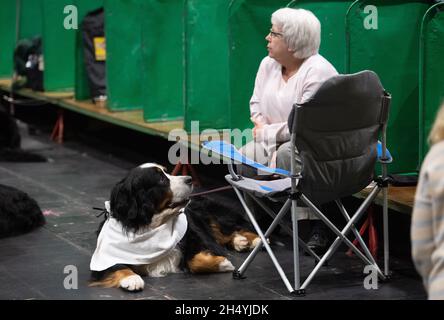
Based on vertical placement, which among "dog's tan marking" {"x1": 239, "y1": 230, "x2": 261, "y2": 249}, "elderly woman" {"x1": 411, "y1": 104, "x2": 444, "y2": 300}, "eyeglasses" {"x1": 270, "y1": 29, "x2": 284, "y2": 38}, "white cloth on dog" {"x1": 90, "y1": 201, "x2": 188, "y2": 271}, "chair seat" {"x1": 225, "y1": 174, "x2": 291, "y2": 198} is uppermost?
"eyeglasses" {"x1": 270, "y1": 29, "x2": 284, "y2": 38}

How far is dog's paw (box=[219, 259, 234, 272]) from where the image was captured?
15.0ft

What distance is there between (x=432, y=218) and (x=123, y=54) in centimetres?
523

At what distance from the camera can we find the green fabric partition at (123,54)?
7.25m

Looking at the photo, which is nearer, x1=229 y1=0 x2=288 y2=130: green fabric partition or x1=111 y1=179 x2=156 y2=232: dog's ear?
x1=111 y1=179 x2=156 y2=232: dog's ear

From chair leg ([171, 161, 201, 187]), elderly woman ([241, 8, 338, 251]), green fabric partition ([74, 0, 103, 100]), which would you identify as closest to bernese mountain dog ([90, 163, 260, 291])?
elderly woman ([241, 8, 338, 251])

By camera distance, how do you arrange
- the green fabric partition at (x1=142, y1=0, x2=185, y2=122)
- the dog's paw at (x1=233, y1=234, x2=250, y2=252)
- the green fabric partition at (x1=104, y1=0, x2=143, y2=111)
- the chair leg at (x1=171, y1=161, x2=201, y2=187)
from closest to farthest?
the dog's paw at (x1=233, y1=234, x2=250, y2=252)
the chair leg at (x1=171, y1=161, x2=201, y2=187)
the green fabric partition at (x1=142, y1=0, x2=185, y2=122)
the green fabric partition at (x1=104, y1=0, x2=143, y2=111)

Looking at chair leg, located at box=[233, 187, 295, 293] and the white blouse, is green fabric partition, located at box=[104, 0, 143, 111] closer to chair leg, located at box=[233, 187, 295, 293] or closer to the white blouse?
the white blouse

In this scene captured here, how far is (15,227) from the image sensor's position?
5414 mm

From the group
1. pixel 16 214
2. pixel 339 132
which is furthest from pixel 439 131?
pixel 16 214

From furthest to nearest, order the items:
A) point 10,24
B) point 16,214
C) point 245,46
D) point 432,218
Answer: point 10,24 < point 245,46 < point 16,214 < point 432,218

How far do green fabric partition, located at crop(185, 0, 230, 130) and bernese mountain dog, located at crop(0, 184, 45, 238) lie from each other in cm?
132

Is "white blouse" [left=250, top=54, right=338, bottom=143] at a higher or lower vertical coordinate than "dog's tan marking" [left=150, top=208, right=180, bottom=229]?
higher

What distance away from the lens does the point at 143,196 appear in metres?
4.44

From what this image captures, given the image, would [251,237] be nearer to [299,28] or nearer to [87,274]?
[87,274]
